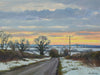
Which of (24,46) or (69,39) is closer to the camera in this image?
(69,39)

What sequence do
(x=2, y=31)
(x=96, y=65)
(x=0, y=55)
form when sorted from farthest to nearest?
1. (x=2, y=31)
2. (x=0, y=55)
3. (x=96, y=65)

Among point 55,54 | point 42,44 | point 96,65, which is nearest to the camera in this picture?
point 96,65

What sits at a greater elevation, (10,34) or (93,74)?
(10,34)

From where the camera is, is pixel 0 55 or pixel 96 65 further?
pixel 0 55

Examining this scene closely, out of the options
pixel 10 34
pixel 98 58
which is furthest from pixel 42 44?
pixel 98 58

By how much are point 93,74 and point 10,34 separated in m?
60.1

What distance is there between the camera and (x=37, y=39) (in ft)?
305

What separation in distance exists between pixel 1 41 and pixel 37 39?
27103 millimetres

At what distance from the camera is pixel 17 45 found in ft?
261

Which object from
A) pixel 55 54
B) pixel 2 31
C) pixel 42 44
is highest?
pixel 2 31

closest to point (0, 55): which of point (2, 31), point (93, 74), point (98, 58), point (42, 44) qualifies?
point (98, 58)

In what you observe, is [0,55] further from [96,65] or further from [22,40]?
[22,40]

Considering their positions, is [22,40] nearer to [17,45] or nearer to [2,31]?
[17,45]

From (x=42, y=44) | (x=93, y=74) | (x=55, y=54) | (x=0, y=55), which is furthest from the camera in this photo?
(x=55, y=54)
